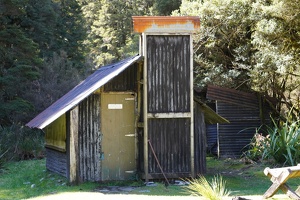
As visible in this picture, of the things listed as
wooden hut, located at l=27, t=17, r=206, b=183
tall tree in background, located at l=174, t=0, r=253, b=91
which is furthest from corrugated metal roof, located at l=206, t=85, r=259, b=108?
wooden hut, located at l=27, t=17, r=206, b=183

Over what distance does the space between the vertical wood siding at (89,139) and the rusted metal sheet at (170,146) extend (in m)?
1.35

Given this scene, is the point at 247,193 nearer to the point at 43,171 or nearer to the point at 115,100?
the point at 115,100

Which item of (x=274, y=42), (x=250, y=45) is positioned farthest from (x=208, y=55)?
(x=274, y=42)

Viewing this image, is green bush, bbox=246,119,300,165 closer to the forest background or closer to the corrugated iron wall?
the forest background

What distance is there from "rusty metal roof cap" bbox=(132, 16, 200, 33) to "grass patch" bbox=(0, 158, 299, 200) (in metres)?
3.79

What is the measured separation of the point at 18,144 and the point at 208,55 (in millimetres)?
8118

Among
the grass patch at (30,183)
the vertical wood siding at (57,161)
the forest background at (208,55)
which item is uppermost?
the forest background at (208,55)

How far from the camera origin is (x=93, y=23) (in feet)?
143

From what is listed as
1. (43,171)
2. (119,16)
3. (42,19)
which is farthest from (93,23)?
(43,171)

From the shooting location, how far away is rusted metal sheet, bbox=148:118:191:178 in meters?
12.9

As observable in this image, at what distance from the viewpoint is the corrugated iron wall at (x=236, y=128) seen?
18.1 meters

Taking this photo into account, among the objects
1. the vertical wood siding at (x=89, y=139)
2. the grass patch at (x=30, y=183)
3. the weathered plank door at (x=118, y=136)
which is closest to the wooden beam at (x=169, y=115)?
the weathered plank door at (x=118, y=136)

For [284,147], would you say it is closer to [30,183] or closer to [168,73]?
[168,73]

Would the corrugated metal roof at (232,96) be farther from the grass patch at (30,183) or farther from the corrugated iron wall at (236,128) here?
the grass patch at (30,183)
